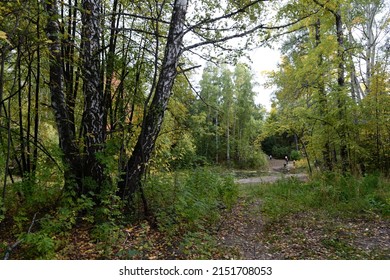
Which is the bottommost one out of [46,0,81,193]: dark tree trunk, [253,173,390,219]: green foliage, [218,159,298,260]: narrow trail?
[218,159,298,260]: narrow trail

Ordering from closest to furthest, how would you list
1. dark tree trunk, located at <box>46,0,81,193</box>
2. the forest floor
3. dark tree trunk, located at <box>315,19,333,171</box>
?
the forest floor, dark tree trunk, located at <box>46,0,81,193</box>, dark tree trunk, located at <box>315,19,333,171</box>

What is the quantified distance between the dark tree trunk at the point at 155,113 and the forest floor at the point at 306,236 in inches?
59.7

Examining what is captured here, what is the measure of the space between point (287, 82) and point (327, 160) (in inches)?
122

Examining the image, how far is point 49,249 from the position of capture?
241 centimetres

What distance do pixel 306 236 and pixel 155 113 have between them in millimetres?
2850

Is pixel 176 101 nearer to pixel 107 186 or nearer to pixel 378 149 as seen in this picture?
pixel 107 186

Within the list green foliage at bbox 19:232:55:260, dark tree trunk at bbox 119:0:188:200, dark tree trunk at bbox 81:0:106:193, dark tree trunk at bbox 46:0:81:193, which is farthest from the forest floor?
dark tree trunk at bbox 46:0:81:193

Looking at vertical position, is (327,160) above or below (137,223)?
above

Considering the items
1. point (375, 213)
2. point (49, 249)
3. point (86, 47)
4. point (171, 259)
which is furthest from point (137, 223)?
point (375, 213)

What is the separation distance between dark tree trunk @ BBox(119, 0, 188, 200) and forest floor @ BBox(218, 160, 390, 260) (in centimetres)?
152

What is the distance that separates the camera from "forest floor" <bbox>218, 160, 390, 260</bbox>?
3.05 m

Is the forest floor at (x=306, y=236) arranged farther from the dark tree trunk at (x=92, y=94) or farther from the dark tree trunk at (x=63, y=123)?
the dark tree trunk at (x=63, y=123)

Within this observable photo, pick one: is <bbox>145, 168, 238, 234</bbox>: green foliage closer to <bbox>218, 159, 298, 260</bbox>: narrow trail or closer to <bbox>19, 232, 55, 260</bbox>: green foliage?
<bbox>218, 159, 298, 260</bbox>: narrow trail

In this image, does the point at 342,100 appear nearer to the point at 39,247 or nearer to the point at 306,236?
the point at 306,236
